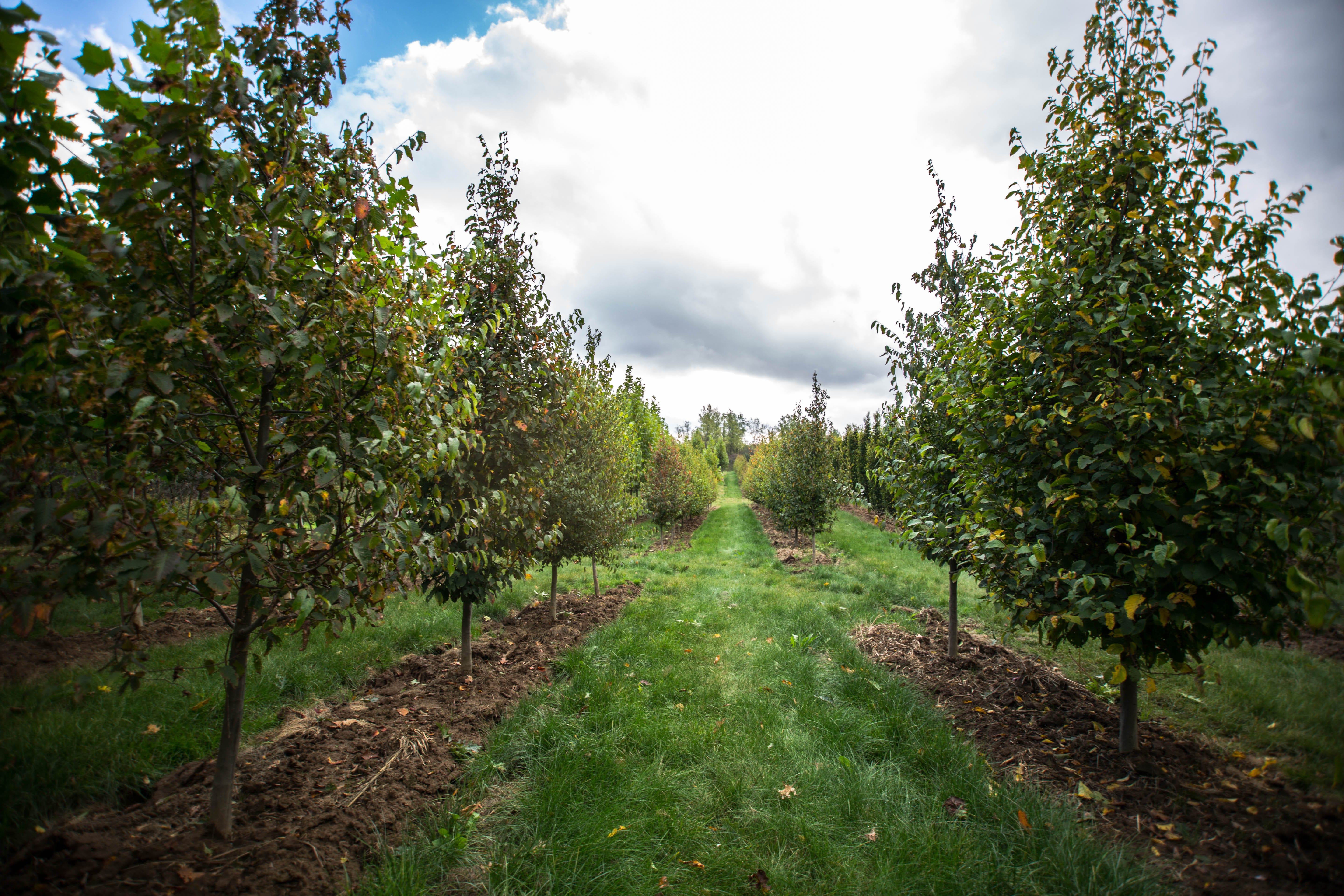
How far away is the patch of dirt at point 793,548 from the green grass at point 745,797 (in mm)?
7561

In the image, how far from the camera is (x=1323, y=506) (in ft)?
7.78

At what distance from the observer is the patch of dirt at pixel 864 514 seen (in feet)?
70.4

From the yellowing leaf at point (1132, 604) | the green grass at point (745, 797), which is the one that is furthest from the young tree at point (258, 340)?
the yellowing leaf at point (1132, 604)

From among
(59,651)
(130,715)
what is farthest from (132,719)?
(59,651)

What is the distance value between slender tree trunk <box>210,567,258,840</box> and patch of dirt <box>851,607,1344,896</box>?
4.84m

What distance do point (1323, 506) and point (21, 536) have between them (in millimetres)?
5390

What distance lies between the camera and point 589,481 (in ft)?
27.0

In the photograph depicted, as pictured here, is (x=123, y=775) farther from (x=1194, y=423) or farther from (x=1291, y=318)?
(x=1291, y=318)

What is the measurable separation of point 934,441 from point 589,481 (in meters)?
5.07

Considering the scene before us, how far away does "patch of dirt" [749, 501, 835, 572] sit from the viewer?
1342 centimetres

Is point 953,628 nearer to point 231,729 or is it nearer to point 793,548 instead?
point 231,729

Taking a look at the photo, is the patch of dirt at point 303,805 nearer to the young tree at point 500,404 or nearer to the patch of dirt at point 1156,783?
the young tree at point 500,404

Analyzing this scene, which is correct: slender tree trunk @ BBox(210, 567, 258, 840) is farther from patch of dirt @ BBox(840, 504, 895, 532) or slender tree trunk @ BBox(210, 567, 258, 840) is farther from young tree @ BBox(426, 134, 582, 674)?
patch of dirt @ BBox(840, 504, 895, 532)

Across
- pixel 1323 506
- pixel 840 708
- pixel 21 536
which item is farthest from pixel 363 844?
pixel 1323 506
